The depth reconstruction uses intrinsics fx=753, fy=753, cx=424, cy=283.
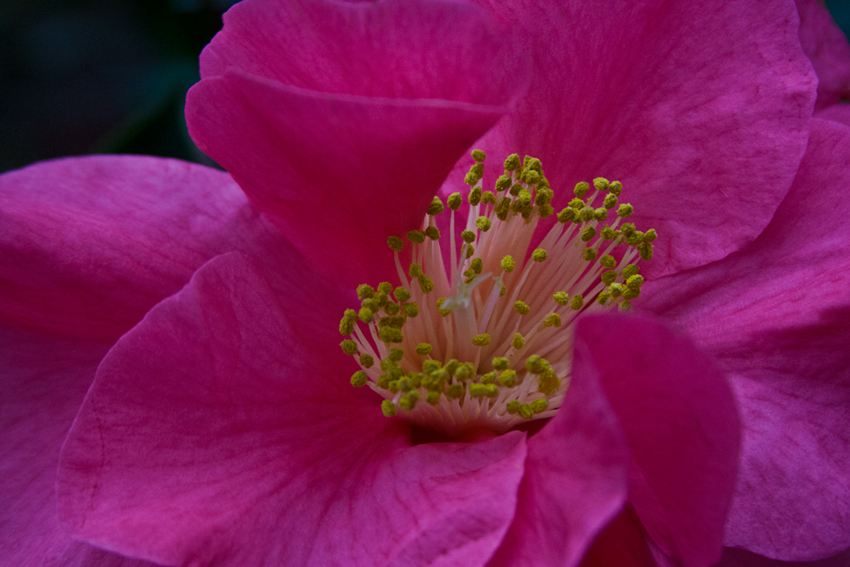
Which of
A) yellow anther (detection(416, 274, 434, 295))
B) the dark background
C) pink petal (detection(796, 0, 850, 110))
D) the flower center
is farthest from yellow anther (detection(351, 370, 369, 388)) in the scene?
the dark background

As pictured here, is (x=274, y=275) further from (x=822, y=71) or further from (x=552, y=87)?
(x=822, y=71)

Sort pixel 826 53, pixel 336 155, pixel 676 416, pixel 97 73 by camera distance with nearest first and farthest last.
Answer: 1. pixel 676 416
2. pixel 336 155
3. pixel 826 53
4. pixel 97 73

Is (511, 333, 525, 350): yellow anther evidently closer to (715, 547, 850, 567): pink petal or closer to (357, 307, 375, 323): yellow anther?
(357, 307, 375, 323): yellow anther

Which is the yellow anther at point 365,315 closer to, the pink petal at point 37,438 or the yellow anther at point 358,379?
the yellow anther at point 358,379

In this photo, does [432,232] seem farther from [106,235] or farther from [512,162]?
[106,235]

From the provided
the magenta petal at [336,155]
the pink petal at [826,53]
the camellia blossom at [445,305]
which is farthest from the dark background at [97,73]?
the magenta petal at [336,155]

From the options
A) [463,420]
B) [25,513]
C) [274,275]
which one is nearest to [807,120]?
[463,420]

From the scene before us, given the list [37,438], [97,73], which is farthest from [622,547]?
[97,73]
